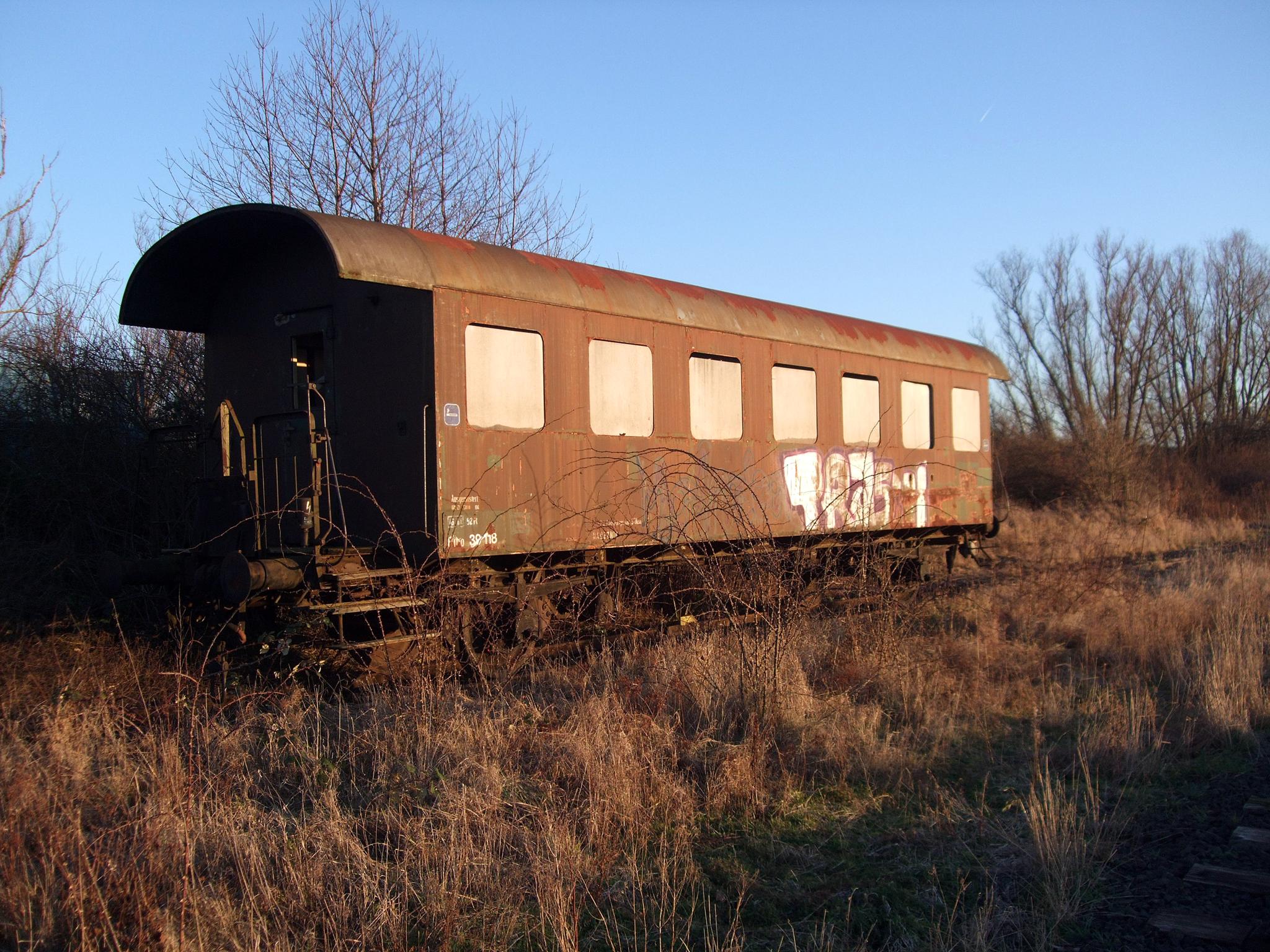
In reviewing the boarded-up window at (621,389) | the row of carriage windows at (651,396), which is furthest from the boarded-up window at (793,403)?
the boarded-up window at (621,389)

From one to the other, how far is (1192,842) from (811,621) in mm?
3194

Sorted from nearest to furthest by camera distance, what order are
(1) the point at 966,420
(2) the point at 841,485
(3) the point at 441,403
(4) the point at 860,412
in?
(3) the point at 441,403
(2) the point at 841,485
(4) the point at 860,412
(1) the point at 966,420

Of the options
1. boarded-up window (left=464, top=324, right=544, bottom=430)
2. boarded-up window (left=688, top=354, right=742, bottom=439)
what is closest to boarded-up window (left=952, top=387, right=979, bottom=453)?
boarded-up window (left=688, top=354, right=742, bottom=439)

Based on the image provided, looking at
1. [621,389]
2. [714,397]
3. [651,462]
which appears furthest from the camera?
[714,397]

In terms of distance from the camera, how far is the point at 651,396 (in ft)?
29.1

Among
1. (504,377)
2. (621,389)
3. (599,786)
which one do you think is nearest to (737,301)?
(621,389)

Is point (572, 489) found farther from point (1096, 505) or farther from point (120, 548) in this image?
point (1096, 505)

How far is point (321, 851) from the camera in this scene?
384cm

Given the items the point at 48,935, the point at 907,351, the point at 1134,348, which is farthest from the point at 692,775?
the point at 1134,348

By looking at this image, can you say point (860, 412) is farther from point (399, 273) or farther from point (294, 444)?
point (294, 444)

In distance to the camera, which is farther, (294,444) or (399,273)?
(294,444)

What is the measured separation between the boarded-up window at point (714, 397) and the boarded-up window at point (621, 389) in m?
0.60

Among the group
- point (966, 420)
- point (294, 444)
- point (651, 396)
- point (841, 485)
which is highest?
point (966, 420)

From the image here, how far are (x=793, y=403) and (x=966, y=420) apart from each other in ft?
14.3
